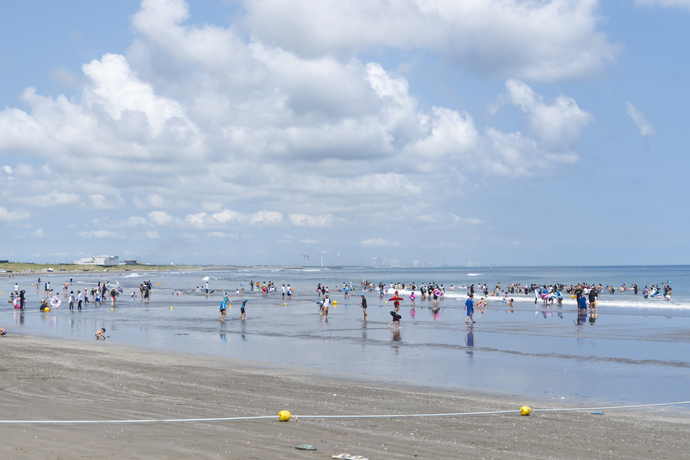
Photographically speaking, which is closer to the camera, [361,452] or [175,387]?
[361,452]

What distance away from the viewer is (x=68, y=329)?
31172mm

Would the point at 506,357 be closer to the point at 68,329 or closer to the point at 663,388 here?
the point at 663,388

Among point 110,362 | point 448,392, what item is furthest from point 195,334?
point 448,392

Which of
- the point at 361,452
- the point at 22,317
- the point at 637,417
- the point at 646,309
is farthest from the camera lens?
the point at 646,309

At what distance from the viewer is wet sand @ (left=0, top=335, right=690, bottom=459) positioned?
25.9 feet

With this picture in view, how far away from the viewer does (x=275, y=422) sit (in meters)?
9.73

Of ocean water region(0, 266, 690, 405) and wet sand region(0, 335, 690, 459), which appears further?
ocean water region(0, 266, 690, 405)

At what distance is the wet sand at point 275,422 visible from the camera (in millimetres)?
7906

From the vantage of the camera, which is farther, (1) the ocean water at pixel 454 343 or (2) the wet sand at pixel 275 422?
(1) the ocean water at pixel 454 343

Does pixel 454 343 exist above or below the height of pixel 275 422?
below

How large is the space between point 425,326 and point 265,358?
49.6 ft

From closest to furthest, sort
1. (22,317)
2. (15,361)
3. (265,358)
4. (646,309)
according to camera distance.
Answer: (15,361) → (265,358) → (22,317) → (646,309)

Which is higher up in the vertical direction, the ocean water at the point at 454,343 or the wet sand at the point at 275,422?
the wet sand at the point at 275,422

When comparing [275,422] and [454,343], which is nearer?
[275,422]
